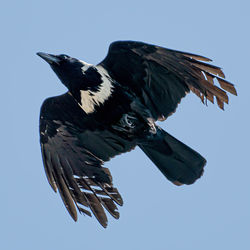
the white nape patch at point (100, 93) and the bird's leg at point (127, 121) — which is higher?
the white nape patch at point (100, 93)

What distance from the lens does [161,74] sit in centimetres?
962

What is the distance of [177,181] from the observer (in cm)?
1005

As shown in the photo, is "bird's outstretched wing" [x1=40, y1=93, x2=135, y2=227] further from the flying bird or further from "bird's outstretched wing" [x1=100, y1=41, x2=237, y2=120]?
"bird's outstretched wing" [x1=100, y1=41, x2=237, y2=120]

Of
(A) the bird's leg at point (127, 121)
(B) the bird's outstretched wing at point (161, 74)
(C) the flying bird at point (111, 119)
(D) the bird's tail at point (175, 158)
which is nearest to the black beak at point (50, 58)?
(C) the flying bird at point (111, 119)

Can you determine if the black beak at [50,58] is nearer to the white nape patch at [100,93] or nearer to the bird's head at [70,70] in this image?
the bird's head at [70,70]

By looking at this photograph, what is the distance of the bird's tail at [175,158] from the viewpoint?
9.91 metres

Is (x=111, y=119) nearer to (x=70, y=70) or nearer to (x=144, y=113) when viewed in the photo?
(x=144, y=113)

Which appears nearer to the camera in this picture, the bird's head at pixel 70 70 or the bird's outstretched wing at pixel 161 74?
the bird's outstretched wing at pixel 161 74

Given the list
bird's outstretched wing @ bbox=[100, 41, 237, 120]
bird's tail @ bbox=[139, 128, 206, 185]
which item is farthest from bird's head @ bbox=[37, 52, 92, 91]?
bird's tail @ bbox=[139, 128, 206, 185]

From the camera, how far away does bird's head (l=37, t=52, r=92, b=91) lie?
9.78 meters

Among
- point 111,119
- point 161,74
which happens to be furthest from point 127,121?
point 161,74

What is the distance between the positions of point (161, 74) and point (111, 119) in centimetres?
98

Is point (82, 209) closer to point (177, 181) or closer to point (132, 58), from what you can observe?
point (177, 181)

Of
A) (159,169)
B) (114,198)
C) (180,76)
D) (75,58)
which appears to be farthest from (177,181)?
(75,58)
